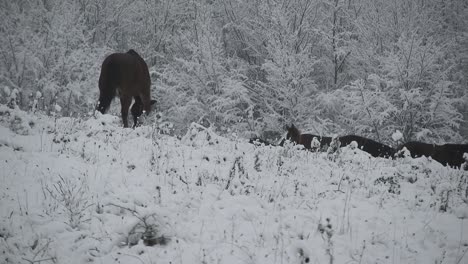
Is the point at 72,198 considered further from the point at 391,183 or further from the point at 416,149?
the point at 416,149

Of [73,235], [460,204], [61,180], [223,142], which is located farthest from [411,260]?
[223,142]

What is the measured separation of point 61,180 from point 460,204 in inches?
193

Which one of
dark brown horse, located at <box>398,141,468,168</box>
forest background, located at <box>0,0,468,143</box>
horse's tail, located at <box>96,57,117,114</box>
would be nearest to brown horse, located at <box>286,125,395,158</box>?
dark brown horse, located at <box>398,141,468,168</box>

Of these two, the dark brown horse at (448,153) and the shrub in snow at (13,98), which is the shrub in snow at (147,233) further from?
the dark brown horse at (448,153)

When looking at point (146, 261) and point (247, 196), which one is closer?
point (146, 261)

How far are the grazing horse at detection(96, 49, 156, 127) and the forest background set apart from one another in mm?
6772

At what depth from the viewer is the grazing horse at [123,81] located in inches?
320

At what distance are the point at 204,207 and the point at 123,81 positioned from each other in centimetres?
512

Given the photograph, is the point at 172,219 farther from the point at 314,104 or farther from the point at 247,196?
the point at 314,104

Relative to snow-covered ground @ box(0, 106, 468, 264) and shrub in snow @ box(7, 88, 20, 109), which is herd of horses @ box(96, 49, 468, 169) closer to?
shrub in snow @ box(7, 88, 20, 109)

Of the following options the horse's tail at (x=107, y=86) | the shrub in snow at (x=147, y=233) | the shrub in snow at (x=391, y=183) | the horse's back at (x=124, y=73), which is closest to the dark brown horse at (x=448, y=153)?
the shrub in snow at (x=391, y=183)

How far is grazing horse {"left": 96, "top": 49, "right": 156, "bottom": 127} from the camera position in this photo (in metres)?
8.12

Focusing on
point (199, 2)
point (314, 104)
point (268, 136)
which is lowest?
point (268, 136)

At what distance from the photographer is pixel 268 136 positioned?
64.5ft
